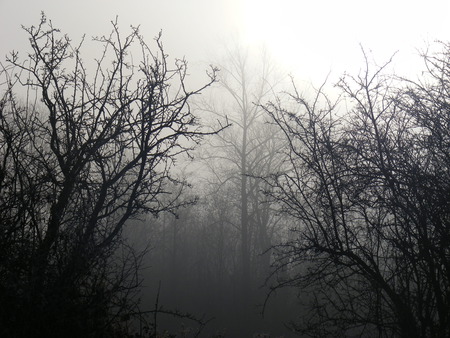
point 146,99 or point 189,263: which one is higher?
point 189,263

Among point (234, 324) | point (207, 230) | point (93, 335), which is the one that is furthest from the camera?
point (207, 230)

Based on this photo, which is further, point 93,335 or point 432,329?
point 432,329

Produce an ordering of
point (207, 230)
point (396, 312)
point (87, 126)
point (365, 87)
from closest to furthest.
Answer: point (396, 312) → point (365, 87) → point (87, 126) → point (207, 230)

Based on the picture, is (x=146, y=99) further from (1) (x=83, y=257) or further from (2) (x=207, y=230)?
(2) (x=207, y=230)

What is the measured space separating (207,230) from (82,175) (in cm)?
2460

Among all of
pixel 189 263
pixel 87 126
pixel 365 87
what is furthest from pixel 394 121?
pixel 189 263

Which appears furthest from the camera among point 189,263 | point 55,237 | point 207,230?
point 207,230

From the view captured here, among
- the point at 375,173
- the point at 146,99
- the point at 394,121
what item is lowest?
the point at 375,173

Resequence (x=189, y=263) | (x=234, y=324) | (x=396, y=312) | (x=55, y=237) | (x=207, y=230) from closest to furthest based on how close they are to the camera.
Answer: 1. (x=55, y=237)
2. (x=396, y=312)
3. (x=234, y=324)
4. (x=189, y=263)
5. (x=207, y=230)

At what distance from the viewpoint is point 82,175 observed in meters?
5.68

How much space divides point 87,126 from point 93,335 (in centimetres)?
278

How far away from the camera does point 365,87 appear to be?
5.41 metres

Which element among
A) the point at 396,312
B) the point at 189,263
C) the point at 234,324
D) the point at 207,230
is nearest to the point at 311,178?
the point at 396,312

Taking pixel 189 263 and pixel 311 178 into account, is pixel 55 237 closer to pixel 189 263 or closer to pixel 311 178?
pixel 311 178
